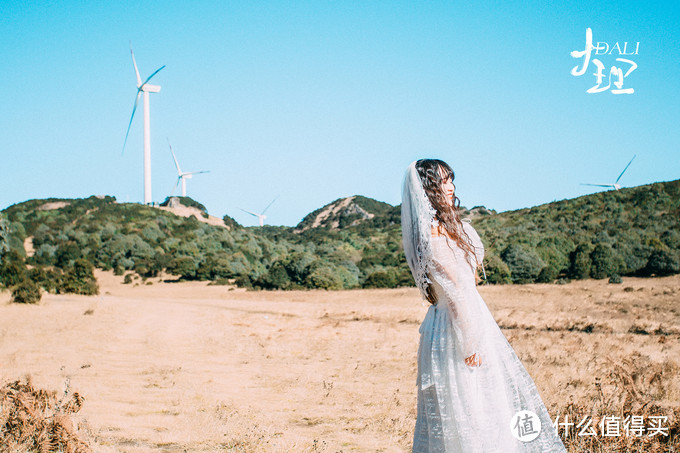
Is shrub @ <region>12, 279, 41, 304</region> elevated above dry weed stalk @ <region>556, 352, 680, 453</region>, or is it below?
above

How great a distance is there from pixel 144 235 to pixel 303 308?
96.3 ft

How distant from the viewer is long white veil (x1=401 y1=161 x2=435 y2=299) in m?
A: 3.28

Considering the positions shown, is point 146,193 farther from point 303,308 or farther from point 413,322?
point 413,322

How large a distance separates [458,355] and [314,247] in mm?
48281

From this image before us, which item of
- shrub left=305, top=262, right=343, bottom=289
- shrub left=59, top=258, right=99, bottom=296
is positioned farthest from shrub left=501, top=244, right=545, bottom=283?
shrub left=59, top=258, right=99, bottom=296

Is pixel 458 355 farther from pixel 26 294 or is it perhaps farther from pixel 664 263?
pixel 664 263

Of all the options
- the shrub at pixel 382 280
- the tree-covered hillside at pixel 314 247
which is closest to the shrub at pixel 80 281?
the tree-covered hillside at pixel 314 247

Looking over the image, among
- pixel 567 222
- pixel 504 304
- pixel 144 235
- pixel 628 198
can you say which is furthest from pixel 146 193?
pixel 504 304

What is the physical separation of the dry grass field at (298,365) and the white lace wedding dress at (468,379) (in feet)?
5.58

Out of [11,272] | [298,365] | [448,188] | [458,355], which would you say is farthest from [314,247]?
[458,355]

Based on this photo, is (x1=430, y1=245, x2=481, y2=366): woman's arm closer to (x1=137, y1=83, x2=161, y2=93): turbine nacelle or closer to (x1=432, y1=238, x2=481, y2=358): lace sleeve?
(x1=432, y1=238, x2=481, y2=358): lace sleeve

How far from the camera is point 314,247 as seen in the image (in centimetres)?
5141

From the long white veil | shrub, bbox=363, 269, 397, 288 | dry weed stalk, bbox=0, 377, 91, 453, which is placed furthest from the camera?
shrub, bbox=363, 269, 397, 288

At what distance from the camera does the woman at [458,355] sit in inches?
125
